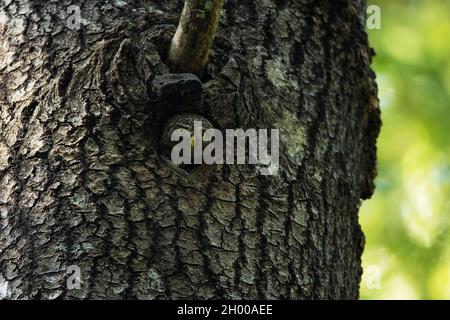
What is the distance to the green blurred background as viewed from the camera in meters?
3.88

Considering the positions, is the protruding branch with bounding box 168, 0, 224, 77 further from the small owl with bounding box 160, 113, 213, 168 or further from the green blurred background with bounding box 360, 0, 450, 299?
the green blurred background with bounding box 360, 0, 450, 299

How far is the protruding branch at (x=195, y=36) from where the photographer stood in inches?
71.9

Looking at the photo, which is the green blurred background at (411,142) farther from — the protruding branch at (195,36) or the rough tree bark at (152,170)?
the protruding branch at (195,36)

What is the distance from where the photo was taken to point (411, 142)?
4211 mm

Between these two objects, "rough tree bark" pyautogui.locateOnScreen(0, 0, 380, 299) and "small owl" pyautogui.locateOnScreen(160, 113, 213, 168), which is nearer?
"rough tree bark" pyautogui.locateOnScreen(0, 0, 380, 299)

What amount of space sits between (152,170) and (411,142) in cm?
270

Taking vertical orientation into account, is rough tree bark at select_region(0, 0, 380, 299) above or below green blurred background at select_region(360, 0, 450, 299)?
below

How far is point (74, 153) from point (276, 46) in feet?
2.42

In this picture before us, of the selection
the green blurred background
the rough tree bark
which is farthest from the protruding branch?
the green blurred background

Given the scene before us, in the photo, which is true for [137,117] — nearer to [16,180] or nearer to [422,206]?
[16,180]

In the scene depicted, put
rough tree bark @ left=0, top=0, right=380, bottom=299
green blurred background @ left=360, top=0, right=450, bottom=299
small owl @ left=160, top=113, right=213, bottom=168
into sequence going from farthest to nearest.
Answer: green blurred background @ left=360, top=0, right=450, bottom=299, small owl @ left=160, top=113, right=213, bottom=168, rough tree bark @ left=0, top=0, right=380, bottom=299

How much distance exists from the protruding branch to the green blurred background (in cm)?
221

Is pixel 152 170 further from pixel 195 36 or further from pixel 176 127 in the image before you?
pixel 195 36

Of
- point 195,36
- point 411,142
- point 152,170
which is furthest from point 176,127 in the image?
point 411,142
